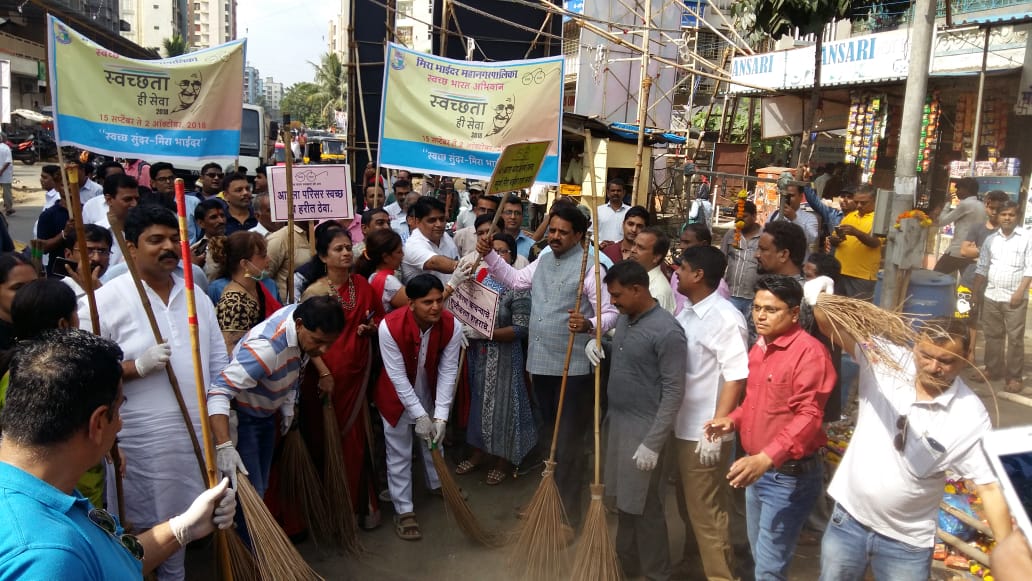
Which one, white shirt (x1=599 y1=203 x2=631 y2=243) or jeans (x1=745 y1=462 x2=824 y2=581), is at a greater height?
white shirt (x1=599 y1=203 x2=631 y2=243)

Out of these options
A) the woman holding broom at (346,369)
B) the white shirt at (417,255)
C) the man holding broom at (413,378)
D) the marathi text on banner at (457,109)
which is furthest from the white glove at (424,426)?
the marathi text on banner at (457,109)

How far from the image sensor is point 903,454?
2.75 m

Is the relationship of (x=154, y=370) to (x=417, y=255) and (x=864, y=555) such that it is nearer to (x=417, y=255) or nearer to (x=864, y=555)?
(x=417, y=255)

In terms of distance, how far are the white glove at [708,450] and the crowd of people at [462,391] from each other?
0.04ft

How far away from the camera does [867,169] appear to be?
1230cm

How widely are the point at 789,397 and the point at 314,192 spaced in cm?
364

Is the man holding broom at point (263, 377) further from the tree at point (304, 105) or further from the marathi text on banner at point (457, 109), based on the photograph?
the tree at point (304, 105)

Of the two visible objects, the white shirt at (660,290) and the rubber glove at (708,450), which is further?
the white shirt at (660,290)

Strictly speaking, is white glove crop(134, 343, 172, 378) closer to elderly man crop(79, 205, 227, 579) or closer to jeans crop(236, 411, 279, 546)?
elderly man crop(79, 205, 227, 579)

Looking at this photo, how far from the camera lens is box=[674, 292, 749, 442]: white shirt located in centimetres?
370

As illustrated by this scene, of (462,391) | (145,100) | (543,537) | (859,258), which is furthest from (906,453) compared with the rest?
(145,100)

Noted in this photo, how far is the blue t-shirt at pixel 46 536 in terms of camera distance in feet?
4.55

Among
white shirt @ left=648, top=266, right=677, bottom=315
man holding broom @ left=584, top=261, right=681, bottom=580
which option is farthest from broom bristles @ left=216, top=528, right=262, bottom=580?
white shirt @ left=648, top=266, right=677, bottom=315

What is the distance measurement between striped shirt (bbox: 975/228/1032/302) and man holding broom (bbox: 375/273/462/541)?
611 cm
